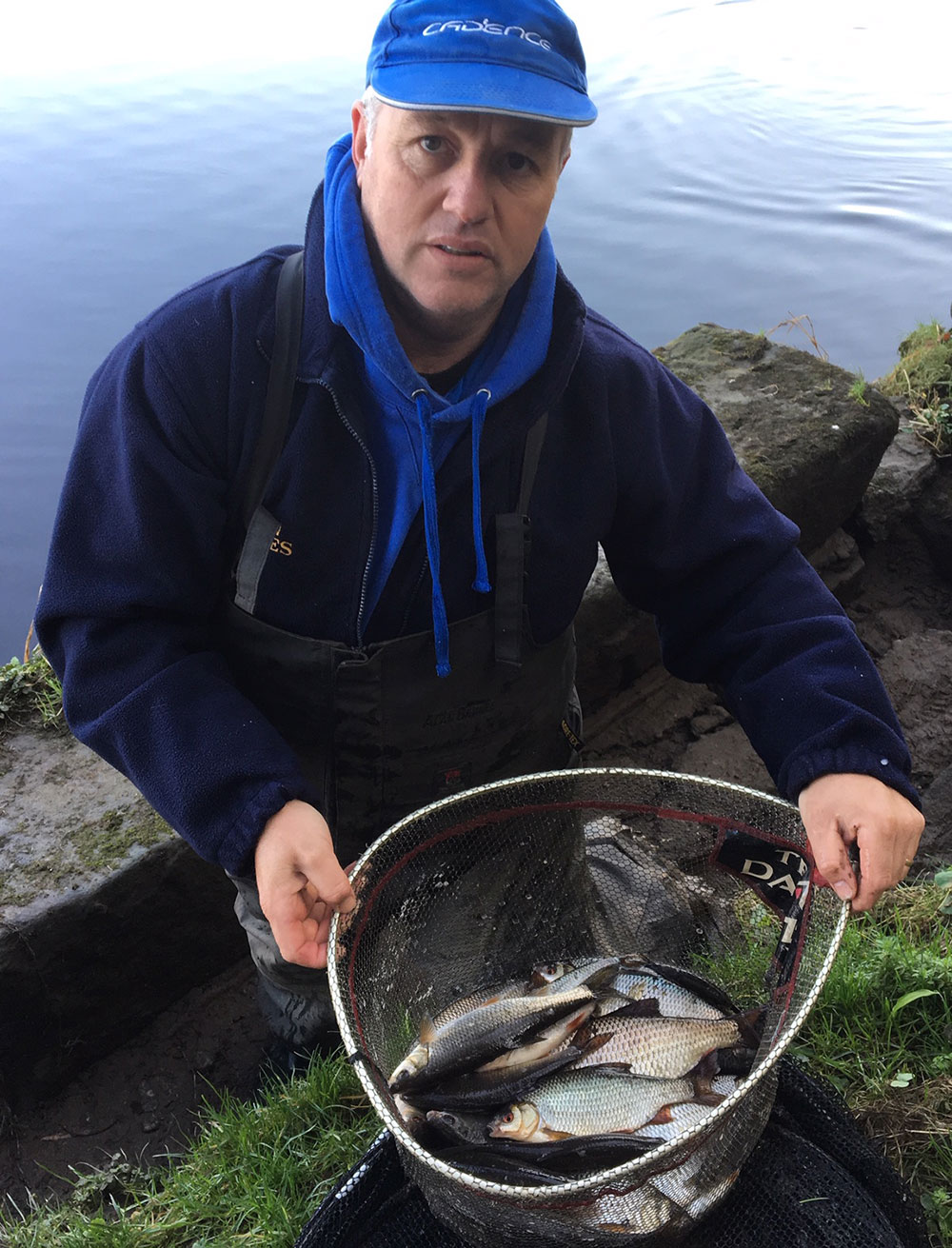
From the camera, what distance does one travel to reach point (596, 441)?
215 cm

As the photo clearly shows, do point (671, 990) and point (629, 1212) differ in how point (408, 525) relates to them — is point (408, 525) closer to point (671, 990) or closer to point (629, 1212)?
point (671, 990)

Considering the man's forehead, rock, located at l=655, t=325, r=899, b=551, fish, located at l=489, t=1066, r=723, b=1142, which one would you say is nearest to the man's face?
the man's forehead

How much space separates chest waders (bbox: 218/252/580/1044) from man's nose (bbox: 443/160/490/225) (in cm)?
34

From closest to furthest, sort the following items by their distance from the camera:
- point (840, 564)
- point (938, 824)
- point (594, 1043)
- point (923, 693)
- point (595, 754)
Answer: point (594, 1043), point (938, 824), point (595, 754), point (923, 693), point (840, 564)

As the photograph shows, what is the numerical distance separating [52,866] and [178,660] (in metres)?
1.14

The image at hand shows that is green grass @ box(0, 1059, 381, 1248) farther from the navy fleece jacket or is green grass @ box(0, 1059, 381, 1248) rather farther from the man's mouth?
the man's mouth

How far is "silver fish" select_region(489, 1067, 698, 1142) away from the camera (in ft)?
6.12

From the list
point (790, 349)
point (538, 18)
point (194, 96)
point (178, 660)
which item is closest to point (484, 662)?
point (178, 660)

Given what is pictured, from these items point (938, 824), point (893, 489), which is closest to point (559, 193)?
point (893, 489)

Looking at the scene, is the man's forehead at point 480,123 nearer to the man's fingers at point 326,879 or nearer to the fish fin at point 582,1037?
the man's fingers at point 326,879

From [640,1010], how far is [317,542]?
1.10 metres

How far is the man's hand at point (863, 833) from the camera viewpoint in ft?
5.74

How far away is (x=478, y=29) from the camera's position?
167cm

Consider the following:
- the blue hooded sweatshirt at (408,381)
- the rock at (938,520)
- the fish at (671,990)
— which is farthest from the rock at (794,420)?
the fish at (671,990)
